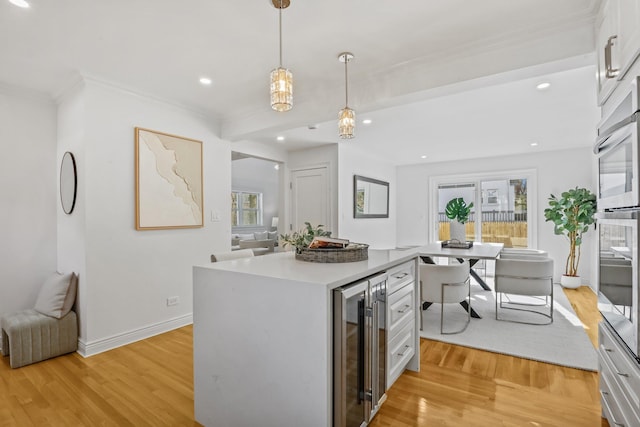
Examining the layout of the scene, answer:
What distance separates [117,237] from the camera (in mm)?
2945

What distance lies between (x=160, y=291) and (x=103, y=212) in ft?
3.15

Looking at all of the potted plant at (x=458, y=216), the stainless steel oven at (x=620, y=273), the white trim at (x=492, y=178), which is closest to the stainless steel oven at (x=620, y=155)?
the stainless steel oven at (x=620, y=273)

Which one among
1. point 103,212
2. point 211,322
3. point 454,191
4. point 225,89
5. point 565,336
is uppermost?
point 225,89

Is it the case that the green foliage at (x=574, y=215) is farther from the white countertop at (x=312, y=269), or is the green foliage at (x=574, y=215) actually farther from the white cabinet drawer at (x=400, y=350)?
the white countertop at (x=312, y=269)

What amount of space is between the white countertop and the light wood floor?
0.88 metres

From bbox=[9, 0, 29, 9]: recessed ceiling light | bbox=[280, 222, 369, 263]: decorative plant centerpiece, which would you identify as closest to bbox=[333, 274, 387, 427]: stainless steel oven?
bbox=[280, 222, 369, 263]: decorative plant centerpiece

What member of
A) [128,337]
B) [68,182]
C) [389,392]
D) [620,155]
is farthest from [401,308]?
[68,182]

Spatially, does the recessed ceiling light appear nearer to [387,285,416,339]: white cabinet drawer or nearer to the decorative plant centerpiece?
the decorative plant centerpiece

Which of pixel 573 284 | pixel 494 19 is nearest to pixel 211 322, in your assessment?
pixel 494 19

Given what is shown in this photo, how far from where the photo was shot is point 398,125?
4.14 meters

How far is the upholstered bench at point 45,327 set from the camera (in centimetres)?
250

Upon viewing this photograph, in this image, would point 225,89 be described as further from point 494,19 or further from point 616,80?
point 616,80

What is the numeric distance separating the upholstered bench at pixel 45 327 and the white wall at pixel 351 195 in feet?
11.1

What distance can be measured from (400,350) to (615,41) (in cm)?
198
